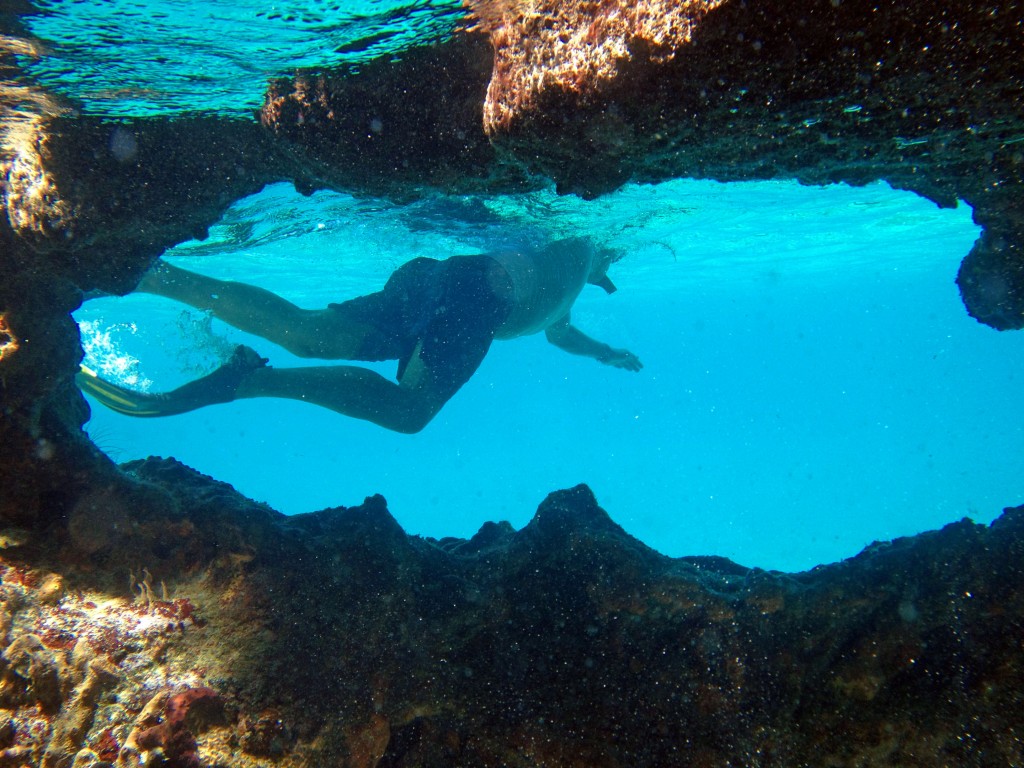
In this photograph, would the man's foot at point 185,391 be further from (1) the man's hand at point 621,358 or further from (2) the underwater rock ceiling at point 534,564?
(1) the man's hand at point 621,358

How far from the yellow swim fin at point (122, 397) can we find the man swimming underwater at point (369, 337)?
0.04ft

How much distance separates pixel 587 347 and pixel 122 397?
775 centimetres

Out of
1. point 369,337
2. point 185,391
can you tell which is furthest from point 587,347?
point 185,391

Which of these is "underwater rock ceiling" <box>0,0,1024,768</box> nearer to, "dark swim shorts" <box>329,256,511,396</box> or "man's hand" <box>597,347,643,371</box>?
"dark swim shorts" <box>329,256,511,396</box>

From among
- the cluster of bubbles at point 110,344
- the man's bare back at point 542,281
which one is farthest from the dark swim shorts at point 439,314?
the cluster of bubbles at point 110,344

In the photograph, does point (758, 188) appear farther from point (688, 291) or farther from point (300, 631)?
point (688, 291)

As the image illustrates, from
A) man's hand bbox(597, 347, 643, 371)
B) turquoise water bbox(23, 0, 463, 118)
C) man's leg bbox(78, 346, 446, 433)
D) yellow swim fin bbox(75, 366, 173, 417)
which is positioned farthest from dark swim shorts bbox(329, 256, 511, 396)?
man's hand bbox(597, 347, 643, 371)

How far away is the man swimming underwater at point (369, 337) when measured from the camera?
5.97m

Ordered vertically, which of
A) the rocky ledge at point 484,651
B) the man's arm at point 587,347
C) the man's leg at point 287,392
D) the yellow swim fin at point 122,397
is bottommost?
the man's arm at point 587,347

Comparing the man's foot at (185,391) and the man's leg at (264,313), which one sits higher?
the man's leg at (264,313)

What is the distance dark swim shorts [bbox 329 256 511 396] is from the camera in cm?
687

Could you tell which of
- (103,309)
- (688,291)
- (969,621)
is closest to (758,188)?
(969,621)

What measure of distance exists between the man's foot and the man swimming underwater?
11mm

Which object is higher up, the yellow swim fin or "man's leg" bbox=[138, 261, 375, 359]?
"man's leg" bbox=[138, 261, 375, 359]
